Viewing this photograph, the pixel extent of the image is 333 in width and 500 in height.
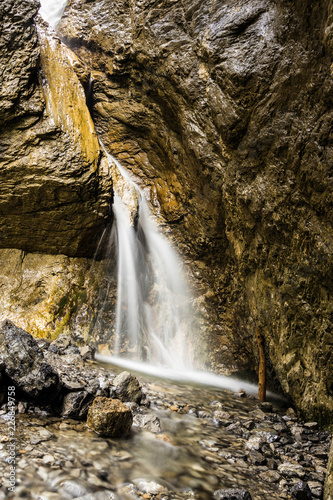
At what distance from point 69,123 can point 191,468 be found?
6.72 meters

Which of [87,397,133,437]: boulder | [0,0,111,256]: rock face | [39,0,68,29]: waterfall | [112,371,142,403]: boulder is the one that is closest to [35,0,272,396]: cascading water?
[0,0,111,256]: rock face

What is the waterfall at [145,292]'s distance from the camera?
7.48m

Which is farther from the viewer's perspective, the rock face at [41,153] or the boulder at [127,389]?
the rock face at [41,153]

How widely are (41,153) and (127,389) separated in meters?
5.02

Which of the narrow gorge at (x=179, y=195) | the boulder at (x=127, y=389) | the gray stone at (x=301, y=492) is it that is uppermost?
the narrow gorge at (x=179, y=195)

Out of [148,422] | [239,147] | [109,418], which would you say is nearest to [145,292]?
[239,147]

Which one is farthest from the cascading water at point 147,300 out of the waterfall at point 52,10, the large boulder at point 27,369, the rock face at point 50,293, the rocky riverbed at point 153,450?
the waterfall at point 52,10

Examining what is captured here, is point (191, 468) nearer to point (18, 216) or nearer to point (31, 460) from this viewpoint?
point (31, 460)

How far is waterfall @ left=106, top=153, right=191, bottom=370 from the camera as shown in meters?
7.48

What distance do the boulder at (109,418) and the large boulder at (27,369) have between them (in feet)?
1.69

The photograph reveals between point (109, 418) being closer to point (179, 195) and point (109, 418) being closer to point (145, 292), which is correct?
point (145, 292)

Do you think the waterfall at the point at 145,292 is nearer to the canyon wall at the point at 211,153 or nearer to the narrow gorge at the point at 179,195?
the narrow gorge at the point at 179,195

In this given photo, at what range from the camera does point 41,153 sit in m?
6.62

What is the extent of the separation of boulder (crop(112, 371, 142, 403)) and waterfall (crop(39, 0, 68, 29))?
13.2m
